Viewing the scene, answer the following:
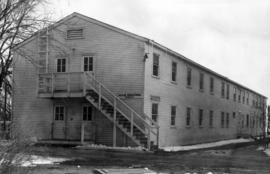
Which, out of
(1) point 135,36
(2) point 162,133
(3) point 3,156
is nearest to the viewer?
(3) point 3,156

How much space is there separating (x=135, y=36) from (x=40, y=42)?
278 inches

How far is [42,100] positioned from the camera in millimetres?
28672

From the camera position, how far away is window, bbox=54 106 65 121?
2786cm

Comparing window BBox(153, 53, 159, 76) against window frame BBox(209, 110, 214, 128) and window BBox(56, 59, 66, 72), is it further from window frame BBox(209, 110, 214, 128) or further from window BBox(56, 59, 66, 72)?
window frame BBox(209, 110, 214, 128)

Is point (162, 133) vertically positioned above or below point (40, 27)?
below

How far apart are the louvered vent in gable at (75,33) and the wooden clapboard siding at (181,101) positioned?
481cm

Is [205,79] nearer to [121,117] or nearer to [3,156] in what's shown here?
[121,117]

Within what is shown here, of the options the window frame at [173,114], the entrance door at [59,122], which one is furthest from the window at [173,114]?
the entrance door at [59,122]

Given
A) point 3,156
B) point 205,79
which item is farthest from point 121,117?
point 3,156

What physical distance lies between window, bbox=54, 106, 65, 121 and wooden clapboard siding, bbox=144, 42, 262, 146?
19.1 ft

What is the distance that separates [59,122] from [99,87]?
15.7 ft

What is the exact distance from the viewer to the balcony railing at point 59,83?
26050 mm

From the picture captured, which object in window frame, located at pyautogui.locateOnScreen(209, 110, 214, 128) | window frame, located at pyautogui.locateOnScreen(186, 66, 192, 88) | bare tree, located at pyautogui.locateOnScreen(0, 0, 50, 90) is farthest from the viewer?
window frame, located at pyautogui.locateOnScreen(209, 110, 214, 128)

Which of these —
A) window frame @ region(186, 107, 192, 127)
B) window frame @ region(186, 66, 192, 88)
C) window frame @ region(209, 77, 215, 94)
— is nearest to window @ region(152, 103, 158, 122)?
window frame @ region(186, 107, 192, 127)
